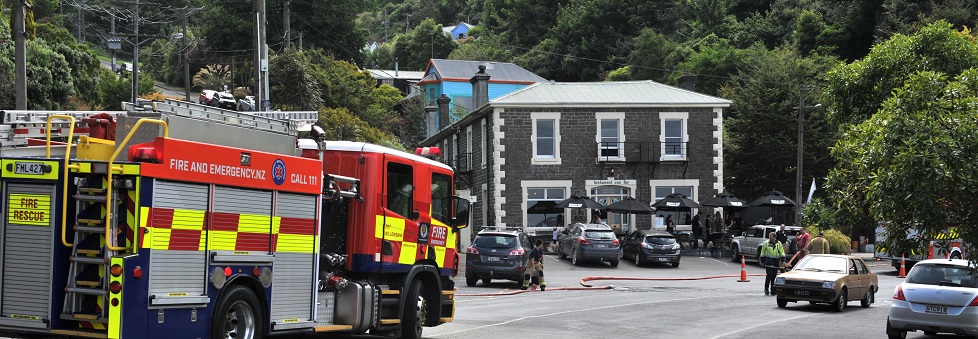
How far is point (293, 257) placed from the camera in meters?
13.0

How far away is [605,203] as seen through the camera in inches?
1843

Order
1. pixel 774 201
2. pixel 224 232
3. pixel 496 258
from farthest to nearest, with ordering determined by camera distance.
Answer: pixel 774 201 < pixel 496 258 < pixel 224 232

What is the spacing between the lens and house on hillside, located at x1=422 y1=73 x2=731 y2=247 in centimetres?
→ 4628

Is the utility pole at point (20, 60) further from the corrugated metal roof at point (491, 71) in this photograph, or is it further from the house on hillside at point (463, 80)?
the corrugated metal roof at point (491, 71)

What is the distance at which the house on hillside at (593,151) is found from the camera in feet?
152

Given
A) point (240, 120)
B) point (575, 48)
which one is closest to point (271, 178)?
point (240, 120)

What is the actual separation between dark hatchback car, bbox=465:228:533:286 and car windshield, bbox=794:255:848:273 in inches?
A: 312

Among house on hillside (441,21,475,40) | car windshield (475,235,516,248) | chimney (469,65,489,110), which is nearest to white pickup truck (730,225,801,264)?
car windshield (475,235,516,248)

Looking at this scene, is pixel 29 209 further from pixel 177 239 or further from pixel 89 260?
pixel 177 239

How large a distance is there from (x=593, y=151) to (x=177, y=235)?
36.7 metres

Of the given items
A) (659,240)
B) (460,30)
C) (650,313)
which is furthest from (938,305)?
(460,30)

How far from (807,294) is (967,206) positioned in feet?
26.1

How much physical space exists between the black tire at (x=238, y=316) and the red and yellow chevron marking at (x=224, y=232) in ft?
1.62

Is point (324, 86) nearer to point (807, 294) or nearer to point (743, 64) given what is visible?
point (743, 64)
